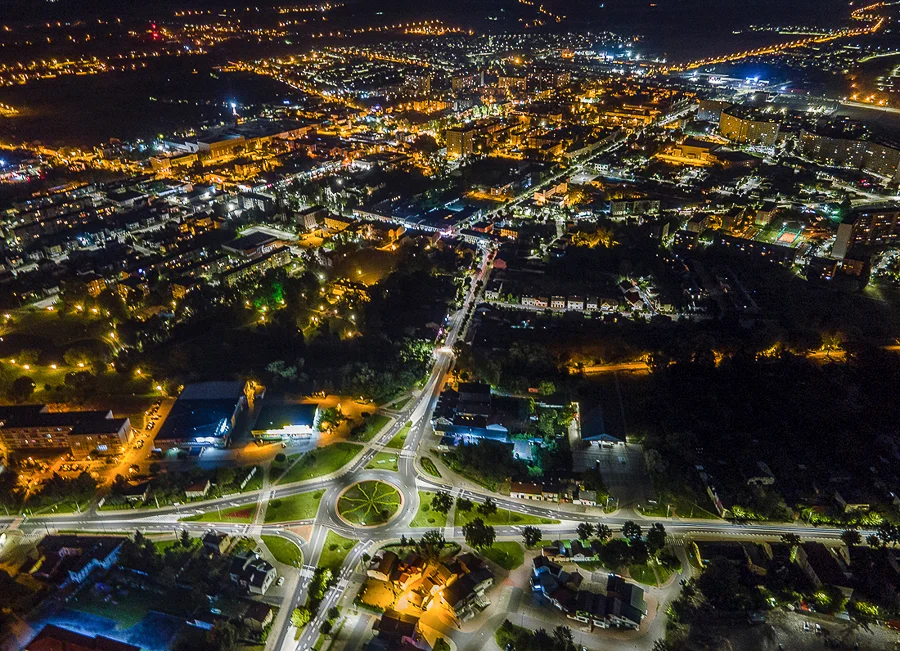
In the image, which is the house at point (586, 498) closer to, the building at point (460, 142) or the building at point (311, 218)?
the building at point (311, 218)

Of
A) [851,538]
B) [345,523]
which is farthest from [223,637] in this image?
[851,538]

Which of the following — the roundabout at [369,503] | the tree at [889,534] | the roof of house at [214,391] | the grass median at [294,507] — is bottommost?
the grass median at [294,507]

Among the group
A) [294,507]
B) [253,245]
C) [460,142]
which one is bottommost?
[294,507]

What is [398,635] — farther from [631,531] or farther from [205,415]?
[205,415]

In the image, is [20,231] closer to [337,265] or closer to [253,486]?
[337,265]

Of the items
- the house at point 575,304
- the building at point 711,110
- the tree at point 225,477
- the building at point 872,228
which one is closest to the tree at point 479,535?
the tree at point 225,477

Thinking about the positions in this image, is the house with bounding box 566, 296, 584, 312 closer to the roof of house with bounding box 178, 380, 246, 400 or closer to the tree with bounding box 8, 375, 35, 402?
the roof of house with bounding box 178, 380, 246, 400
